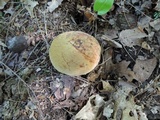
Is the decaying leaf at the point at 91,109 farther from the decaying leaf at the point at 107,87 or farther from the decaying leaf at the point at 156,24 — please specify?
the decaying leaf at the point at 156,24

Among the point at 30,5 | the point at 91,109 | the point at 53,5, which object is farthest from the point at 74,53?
the point at 30,5

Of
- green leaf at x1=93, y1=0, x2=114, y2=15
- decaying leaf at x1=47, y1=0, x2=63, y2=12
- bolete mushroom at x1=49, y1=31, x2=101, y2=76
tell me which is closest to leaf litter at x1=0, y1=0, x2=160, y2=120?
decaying leaf at x1=47, y1=0, x2=63, y2=12

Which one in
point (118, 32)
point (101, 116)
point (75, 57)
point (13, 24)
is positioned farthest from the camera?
point (13, 24)

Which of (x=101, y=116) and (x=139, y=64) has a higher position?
(x=139, y=64)

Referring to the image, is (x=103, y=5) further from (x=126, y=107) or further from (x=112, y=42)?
(x=126, y=107)

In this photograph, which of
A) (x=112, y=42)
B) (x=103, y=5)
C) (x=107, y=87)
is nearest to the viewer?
(x=103, y=5)

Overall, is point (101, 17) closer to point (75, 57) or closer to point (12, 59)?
point (75, 57)

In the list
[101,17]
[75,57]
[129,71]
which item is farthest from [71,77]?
[101,17]

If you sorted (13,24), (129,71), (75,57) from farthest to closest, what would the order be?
(13,24)
(129,71)
(75,57)
